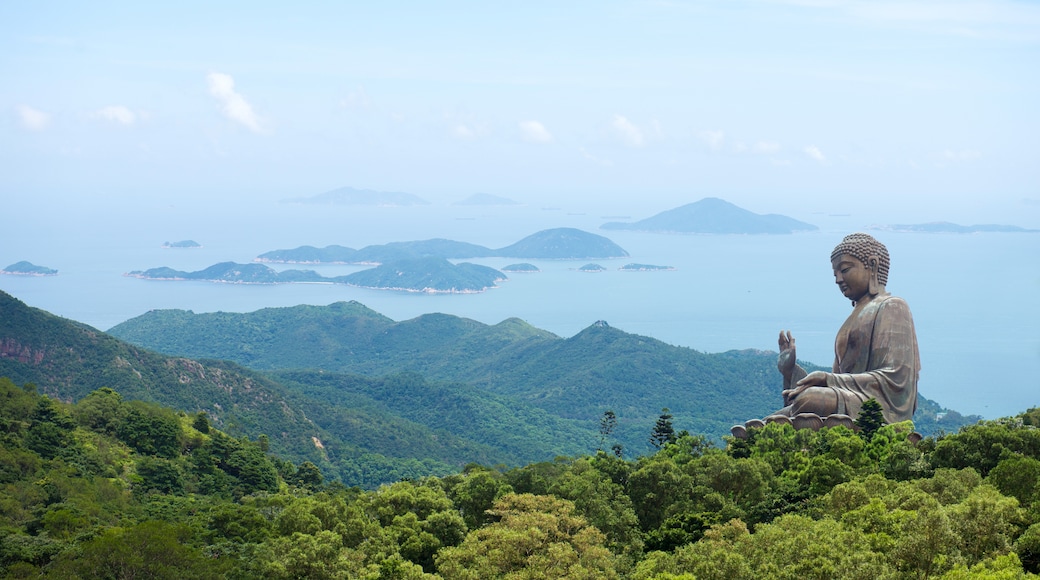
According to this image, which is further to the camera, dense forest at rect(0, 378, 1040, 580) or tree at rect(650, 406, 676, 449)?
tree at rect(650, 406, 676, 449)

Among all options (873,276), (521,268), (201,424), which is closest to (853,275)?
(873,276)

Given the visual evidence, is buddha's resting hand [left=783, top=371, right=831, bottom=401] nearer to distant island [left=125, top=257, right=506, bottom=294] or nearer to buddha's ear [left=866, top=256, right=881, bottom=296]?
buddha's ear [left=866, top=256, right=881, bottom=296]

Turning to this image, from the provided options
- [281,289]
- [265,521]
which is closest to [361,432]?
[265,521]

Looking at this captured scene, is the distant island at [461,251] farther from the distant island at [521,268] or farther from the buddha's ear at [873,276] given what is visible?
the buddha's ear at [873,276]

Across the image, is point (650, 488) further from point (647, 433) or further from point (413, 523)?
point (647, 433)

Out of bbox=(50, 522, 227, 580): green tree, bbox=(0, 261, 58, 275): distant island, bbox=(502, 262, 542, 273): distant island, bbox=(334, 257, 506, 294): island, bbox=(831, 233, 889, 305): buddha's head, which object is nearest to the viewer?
bbox=(50, 522, 227, 580): green tree

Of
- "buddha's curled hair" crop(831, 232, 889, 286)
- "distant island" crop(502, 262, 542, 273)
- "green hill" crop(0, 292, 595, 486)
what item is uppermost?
"distant island" crop(502, 262, 542, 273)

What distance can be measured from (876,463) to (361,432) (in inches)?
1305

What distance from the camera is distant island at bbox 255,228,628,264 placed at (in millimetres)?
161875

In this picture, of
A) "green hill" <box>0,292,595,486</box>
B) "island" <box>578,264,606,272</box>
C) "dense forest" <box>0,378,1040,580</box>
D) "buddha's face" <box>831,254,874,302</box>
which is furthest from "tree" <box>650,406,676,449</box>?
"island" <box>578,264,606,272</box>

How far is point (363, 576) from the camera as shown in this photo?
13.6 m

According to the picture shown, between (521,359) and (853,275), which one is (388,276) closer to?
(521,359)

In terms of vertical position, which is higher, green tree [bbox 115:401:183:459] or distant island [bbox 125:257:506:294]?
distant island [bbox 125:257:506:294]

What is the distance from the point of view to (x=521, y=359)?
2844 inches
